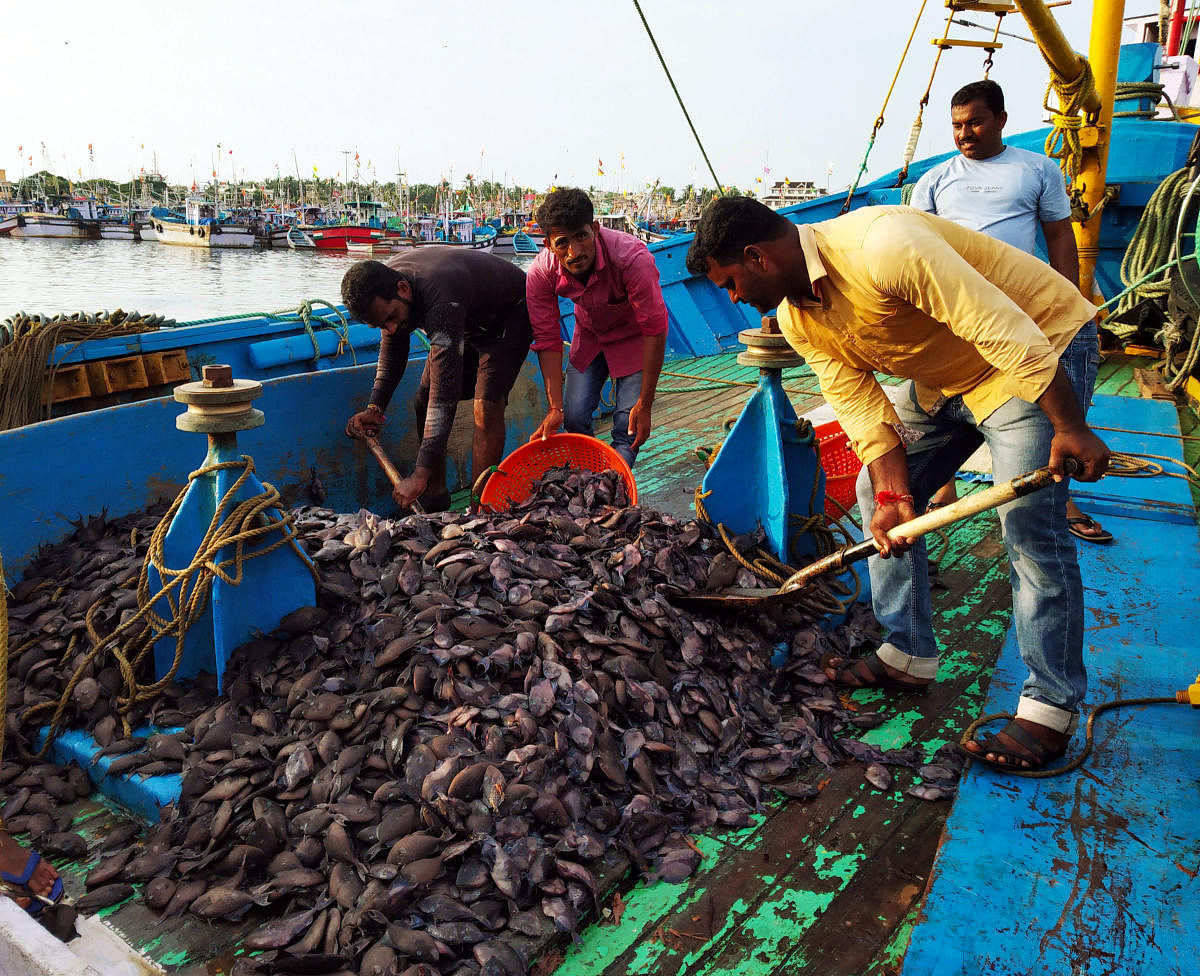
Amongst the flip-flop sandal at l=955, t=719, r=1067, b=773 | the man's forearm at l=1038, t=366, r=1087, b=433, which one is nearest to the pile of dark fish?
the flip-flop sandal at l=955, t=719, r=1067, b=773

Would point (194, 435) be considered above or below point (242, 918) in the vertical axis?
above

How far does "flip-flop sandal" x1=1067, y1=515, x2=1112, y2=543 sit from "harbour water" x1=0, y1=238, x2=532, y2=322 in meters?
19.9

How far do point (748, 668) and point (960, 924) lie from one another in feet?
3.52

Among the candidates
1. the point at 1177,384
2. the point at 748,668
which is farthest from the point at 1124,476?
the point at 748,668

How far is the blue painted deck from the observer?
172cm

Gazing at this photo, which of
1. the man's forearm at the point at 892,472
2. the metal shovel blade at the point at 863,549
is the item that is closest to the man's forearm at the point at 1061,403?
the metal shovel blade at the point at 863,549

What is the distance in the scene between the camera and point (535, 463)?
3.91 meters

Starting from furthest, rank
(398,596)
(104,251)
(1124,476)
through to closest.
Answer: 1. (104,251)
2. (1124,476)
3. (398,596)

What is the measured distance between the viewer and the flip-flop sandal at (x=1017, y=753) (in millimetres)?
2262

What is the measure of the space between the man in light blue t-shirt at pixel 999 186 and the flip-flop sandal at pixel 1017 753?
2.15 metres

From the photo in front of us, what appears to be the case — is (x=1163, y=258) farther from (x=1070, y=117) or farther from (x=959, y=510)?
(x=959, y=510)

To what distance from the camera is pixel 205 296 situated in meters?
33.9

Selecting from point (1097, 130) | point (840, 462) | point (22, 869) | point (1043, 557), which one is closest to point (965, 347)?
point (1043, 557)

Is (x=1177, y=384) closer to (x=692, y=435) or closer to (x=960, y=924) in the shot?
(x=692, y=435)
